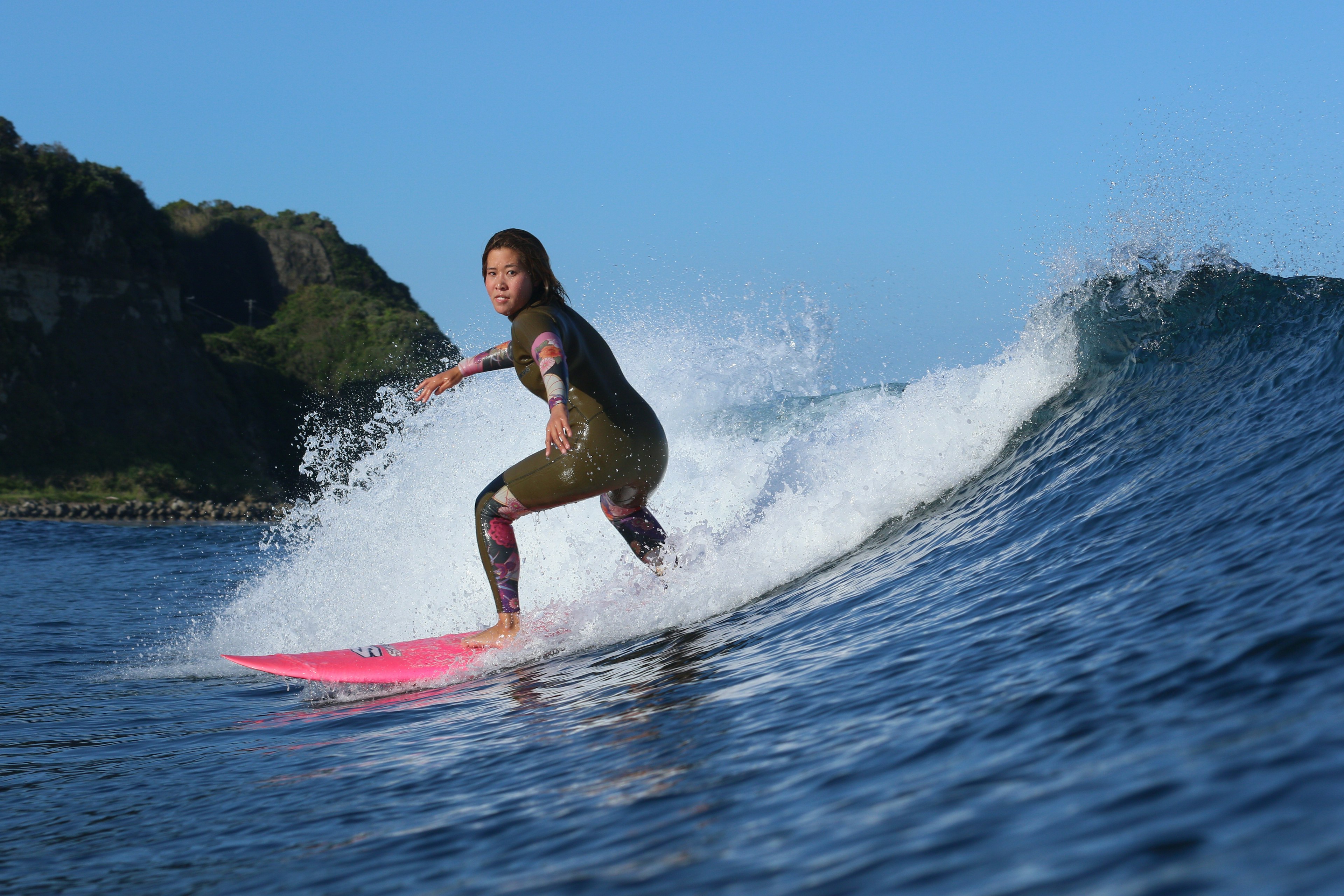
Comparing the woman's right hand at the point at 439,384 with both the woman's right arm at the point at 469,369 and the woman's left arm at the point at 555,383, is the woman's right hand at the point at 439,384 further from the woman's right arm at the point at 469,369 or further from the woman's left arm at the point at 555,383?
the woman's left arm at the point at 555,383

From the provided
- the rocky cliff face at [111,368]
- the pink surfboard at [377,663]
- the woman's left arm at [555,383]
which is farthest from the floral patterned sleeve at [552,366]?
the rocky cliff face at [111,368]

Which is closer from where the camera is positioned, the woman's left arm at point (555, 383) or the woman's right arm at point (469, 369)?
the woman's left arm at point (555, 383)

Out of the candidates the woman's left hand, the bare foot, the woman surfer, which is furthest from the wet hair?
the bare foot

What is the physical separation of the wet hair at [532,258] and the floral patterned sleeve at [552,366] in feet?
1.19

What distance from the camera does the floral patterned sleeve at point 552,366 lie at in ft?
15.0

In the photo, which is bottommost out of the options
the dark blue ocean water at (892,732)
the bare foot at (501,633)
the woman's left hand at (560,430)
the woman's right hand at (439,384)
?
the dark blue ocean water at (892,732)

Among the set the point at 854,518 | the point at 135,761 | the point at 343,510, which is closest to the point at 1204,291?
the point at 854,518

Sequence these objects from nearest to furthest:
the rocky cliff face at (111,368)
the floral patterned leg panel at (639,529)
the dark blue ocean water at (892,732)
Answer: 1. the dark blue ocean water at (892,732)
2. the floral patterned leg panel at (639,529)
3. the rocky cliff face at (111,368)

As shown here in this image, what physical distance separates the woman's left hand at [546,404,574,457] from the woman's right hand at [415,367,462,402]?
985 millimetres

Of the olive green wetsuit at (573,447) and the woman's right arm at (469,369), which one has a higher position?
the woman's right arm at (469,369)

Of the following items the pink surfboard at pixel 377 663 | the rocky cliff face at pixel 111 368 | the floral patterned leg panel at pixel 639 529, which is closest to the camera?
the pink surfboard at pixel 377 663

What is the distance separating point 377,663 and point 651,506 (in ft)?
9.42

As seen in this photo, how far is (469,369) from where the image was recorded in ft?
17.5

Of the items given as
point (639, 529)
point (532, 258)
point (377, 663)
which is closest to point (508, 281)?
point (532, 258)
